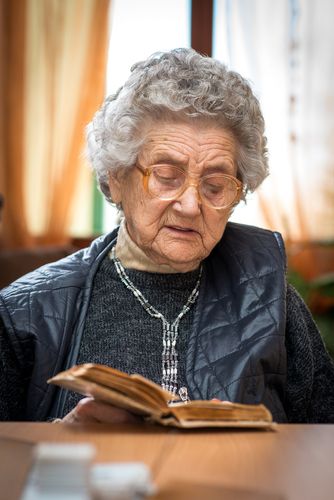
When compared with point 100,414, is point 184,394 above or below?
below

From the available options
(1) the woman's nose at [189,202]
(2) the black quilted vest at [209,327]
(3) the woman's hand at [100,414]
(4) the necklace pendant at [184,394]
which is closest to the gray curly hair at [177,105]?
(1) the woman's nose at [189,202]

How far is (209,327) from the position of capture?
211cm

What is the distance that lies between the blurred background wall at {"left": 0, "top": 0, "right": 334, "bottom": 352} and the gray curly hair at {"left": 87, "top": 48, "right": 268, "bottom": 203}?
3165 millimetres

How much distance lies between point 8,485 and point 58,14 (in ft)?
15.3

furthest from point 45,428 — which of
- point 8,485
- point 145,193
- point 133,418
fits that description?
point 145,193

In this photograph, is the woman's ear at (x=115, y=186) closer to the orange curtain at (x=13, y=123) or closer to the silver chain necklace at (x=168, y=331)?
the silver chain necklace at (x=168, y=331)

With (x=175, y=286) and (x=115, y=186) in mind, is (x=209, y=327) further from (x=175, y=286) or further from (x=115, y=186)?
(x=115, y=186)

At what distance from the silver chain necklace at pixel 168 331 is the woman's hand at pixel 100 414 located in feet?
1.44

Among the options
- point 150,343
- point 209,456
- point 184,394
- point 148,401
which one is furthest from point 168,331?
point 209,456

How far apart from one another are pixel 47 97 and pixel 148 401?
422cm

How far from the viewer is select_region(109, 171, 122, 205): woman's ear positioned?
225cm

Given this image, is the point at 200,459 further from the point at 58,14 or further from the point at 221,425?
the point at 58,14

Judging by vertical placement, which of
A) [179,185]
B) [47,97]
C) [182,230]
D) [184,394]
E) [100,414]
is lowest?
[184,394]

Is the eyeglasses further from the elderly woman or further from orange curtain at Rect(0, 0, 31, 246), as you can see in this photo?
orange curtain at Rect(0, 0, 31, 246)
